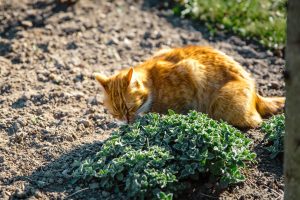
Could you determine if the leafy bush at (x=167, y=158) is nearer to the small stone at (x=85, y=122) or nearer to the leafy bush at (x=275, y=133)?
the leafy bush at (x=275, y=133)

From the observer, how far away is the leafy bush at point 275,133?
4.95m

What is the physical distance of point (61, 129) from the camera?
5.49 meters

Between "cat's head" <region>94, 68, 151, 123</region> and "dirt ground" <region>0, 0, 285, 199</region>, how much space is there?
252 millimetres

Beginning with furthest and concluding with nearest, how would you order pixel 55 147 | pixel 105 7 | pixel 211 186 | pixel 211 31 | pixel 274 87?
1. pixel 105 7
2. pixel 211 31
3. pixel 274 87
4. pixel 55 147
5. pixel 211 186

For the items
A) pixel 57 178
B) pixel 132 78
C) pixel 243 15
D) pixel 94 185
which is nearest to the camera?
pixel 94 185

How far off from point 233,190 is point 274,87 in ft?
7.06

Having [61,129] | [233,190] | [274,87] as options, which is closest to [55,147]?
[61,129]

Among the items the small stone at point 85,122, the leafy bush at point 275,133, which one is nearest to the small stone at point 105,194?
the small stone at point 85,122

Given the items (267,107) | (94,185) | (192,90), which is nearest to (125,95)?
(192,90)

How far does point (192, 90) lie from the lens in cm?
573

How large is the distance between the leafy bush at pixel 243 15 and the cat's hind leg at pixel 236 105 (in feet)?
6.63

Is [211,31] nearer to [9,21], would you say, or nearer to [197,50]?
[197,50]

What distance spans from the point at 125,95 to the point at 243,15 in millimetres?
3001

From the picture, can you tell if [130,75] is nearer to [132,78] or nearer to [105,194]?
[132,78]
